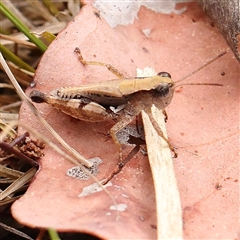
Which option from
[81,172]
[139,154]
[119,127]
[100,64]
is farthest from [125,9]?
[81,172]

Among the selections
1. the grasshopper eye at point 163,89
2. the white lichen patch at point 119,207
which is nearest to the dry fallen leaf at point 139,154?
the white lichen patch at point 119,207

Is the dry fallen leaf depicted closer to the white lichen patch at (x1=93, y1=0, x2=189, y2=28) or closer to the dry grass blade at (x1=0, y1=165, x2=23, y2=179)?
the white lichen patch at (x1=93, y1=0, x2=189, y2=28)

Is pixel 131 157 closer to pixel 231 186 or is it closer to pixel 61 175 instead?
pixel 61 175

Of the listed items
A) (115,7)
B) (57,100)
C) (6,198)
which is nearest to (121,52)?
(115,7)

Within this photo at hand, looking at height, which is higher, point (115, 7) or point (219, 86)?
point (115, 7)

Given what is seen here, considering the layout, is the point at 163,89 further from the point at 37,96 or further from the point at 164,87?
the point at 37,96

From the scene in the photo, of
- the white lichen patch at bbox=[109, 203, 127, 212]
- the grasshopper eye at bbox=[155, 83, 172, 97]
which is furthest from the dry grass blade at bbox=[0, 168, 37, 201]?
the grasshopper eye at bbox=[155, 83, 172, 97]
